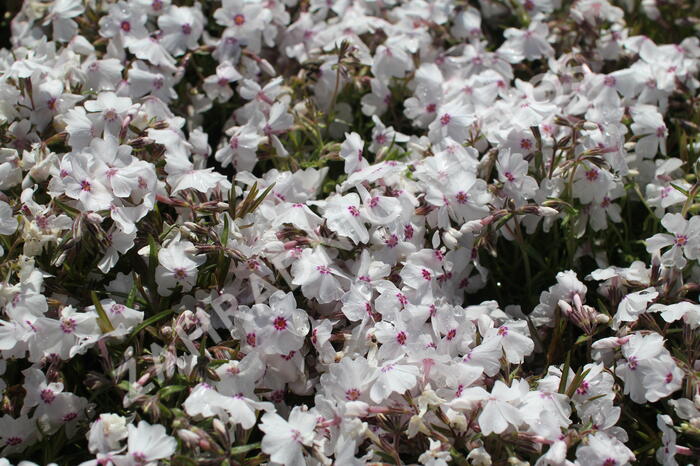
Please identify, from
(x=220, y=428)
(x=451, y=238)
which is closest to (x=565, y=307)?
(x=451, y=238)

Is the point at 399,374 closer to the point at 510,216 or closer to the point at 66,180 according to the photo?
the point at 510,216

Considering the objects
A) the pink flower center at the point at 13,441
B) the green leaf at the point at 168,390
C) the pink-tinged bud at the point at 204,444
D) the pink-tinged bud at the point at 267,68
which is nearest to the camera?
the pink-tinged bud at the point at 204,444

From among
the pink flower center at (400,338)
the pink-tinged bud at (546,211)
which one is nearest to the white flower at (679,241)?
the pink-tinged bud at (546,211)

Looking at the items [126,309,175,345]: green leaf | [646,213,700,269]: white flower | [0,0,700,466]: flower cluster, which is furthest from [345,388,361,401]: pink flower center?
[646,213,700,269]: white flower

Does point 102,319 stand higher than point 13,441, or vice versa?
point 102,319

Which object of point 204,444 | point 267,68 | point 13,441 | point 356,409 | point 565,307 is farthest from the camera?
point 267,68

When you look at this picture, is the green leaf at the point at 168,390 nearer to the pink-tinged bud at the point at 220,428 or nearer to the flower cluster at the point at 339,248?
the flower cluster at the point at 339,248

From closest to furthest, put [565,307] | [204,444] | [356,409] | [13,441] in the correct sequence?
[204,444] < [356,409] < [13,441] < [565,307]

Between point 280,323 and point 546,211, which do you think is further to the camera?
point 546,211

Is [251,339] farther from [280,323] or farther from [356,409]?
[356,409]

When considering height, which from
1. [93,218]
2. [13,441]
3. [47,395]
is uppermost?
[93,218]
